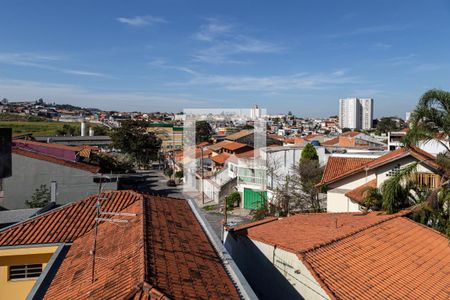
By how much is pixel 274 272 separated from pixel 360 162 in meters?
12.2

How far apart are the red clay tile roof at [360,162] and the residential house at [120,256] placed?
30.0ft

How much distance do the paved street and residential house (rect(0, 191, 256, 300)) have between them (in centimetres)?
1163

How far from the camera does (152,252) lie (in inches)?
284

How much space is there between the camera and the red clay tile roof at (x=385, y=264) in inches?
328

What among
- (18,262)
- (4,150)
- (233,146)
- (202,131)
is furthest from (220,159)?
(202,131)

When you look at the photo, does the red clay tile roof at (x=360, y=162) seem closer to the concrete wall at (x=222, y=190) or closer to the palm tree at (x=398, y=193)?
the palm tree at (x=398, y=193)

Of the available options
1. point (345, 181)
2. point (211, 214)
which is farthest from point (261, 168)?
point (345, 181)

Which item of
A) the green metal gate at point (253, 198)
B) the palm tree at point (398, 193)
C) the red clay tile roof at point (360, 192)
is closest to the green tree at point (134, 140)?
the green metal gate at point (253, 198)

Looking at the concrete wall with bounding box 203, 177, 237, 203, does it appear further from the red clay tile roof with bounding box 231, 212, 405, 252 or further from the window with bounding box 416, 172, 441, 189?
the window with bounding box 416, 172, 441, 189

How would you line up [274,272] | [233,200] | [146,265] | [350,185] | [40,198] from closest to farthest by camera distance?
[146,265] < [274,272] < [350,185] < [40,198] < [233,200]

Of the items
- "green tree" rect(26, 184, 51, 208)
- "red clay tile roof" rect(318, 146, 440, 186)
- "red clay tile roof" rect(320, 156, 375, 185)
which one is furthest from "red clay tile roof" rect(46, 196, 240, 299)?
"green tree" rect(26, 184, 51, 208)

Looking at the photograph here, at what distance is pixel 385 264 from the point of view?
9.58m

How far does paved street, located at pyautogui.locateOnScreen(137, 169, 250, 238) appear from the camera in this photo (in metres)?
25.3

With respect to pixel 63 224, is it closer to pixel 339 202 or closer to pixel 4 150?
pixel 4 150
